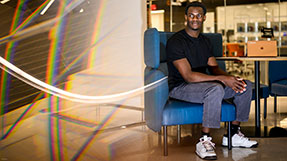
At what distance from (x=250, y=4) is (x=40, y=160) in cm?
718

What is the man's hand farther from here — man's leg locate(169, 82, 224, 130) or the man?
man's leg locate(169, 82, 224, 130)

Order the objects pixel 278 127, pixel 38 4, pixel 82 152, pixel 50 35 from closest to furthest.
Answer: pixel 82 152, pixel 278 127, pixel 38 4, pixel 50 35

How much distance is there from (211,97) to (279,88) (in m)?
1.78

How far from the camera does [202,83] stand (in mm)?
2469

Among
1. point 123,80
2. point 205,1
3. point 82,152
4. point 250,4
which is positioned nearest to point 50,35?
point 123,80

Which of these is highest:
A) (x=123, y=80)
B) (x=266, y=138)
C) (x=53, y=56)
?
(x=53, y=56)

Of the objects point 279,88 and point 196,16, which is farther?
point 279,88

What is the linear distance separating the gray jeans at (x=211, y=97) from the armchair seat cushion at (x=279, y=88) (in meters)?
1.34

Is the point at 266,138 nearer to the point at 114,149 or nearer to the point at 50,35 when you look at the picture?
the point at 114,149

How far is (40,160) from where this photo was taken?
232 cm

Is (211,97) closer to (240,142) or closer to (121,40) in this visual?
(240,142)

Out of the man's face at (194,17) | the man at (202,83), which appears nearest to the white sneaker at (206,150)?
the man at (202,83)

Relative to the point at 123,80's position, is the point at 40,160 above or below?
below

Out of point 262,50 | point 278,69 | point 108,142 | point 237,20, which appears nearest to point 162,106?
point 108,142
